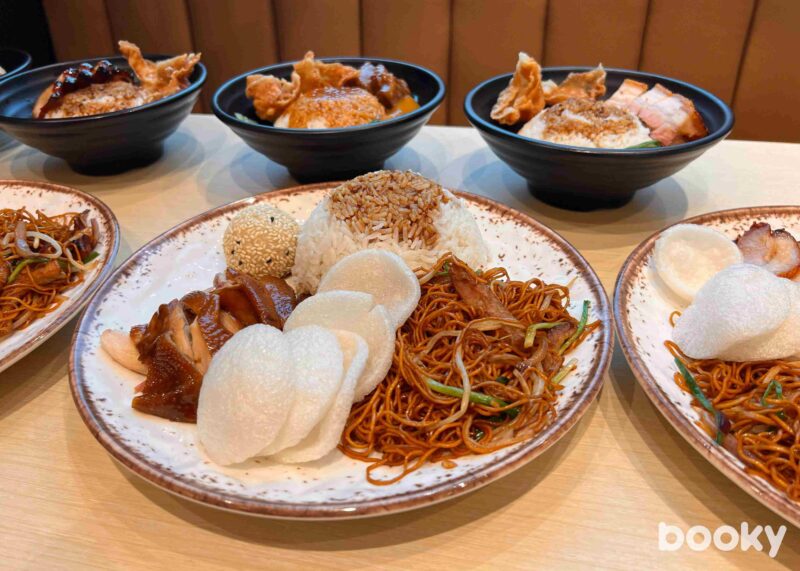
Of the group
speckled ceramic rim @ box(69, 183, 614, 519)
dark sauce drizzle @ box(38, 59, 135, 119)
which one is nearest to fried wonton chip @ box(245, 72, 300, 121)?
dark sauce drizzle @ box(38, 59, 135, 119)

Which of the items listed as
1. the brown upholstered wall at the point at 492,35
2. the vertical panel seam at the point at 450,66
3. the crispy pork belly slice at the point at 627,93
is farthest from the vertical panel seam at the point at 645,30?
the crispy pork belly slice at the point at 627,93

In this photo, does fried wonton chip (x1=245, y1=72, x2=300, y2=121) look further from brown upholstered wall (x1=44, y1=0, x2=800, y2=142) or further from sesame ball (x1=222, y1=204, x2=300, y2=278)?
brown upholstered wall (x1=44, y1=0, x2=800, y2=142)

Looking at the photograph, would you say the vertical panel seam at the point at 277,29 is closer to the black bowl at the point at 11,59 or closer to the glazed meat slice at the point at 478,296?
the black bowl at the point at 11,59

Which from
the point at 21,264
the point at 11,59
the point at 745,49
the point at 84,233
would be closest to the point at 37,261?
the point at 21,264

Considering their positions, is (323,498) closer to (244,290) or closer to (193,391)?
(193,391)

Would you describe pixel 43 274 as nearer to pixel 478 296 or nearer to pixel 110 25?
pixel 478 296
